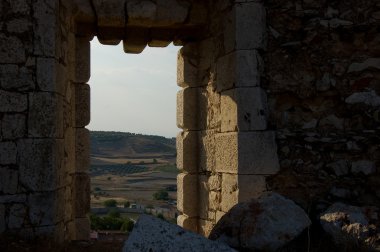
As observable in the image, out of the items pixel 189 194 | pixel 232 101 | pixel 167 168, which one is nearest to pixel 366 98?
pixel 232 101

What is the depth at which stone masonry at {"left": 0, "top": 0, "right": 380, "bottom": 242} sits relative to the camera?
4.41 m

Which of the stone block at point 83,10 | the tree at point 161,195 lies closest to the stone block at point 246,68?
the stone block at point 83,10

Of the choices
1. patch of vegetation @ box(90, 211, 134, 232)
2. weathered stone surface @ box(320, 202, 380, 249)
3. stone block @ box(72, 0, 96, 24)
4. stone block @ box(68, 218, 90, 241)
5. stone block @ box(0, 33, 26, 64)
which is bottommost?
patch of vegetation @ box(90, 211, 134, 232)

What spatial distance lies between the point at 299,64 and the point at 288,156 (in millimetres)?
979

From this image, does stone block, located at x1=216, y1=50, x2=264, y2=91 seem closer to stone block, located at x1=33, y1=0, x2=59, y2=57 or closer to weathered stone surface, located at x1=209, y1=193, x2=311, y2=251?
weathered stone surface, located at x1=209, y1=193, x2=311, y2=251

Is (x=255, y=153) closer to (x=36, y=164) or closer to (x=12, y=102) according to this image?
(x=36, y=164)

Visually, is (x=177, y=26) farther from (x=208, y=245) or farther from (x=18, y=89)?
(x=208, y=245)

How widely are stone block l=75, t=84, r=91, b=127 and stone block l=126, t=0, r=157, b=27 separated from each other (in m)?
1.03

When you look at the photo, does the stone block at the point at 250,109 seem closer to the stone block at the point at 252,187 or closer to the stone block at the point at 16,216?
the stone block at the point at 252,187

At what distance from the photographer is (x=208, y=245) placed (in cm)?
315

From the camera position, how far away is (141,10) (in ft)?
17.2

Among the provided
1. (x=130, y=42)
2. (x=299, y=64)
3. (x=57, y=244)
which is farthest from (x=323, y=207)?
(x=130, y=42)

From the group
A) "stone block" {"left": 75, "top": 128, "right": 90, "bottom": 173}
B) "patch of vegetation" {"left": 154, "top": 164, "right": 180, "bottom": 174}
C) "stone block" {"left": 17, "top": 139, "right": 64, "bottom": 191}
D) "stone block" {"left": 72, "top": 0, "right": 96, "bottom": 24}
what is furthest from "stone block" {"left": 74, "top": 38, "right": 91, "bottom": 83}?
"patch of vegetation" {"left": 154, "top": 164, "right": 180, "bottom": 174}

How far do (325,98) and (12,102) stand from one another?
315cm
